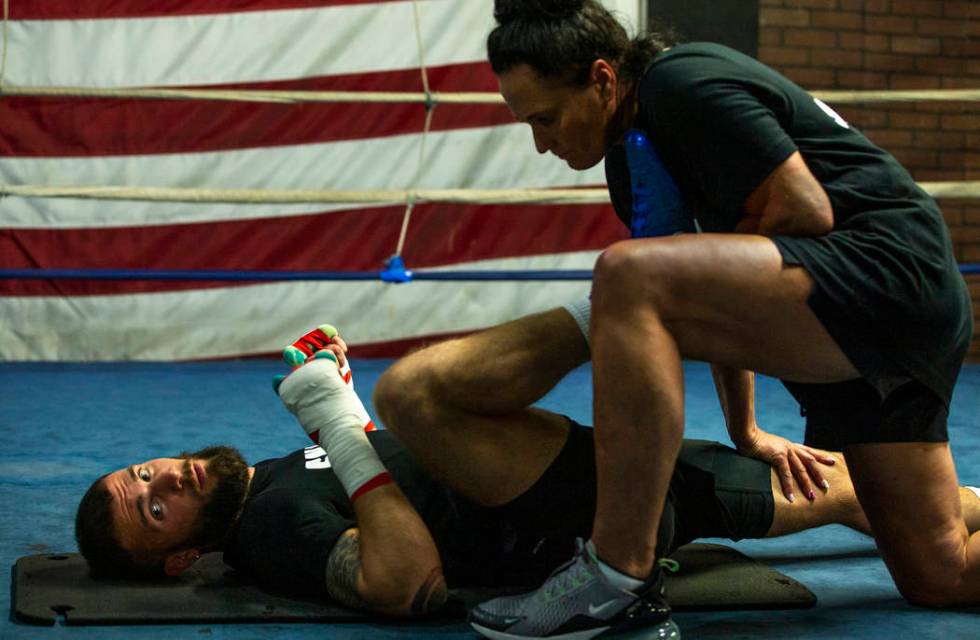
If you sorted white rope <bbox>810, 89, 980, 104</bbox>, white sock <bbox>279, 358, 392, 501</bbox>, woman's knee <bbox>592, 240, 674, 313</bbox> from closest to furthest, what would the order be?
woman's knee <bbox>592, 240, 674, 313</bbox>
white sock <bbox>279, 358, 392, 501</bbox>
white rope <bbox>810, 89, 980, 104</bbox>

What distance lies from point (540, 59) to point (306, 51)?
2.99 meters

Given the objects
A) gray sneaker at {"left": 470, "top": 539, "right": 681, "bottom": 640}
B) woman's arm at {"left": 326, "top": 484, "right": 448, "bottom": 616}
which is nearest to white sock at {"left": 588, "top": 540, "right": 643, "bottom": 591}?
gray sneaker at {"left": 470, "top": 539, "right": 681, "bottom": 640}

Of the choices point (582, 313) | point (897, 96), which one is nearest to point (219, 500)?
point (582, 313)

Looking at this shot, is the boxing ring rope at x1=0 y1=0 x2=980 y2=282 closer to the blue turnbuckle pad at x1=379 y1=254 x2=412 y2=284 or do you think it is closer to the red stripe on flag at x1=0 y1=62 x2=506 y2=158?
the blue turnbuckle pad at x1=379 y1=254 x2=412 y2=284

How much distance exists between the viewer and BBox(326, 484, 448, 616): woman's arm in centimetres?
159

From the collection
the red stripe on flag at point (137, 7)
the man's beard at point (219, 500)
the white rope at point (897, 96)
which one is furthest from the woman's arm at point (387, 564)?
the red stripe on flag at point (137, 7)

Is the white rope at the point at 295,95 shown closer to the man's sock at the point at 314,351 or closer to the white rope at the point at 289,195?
the white rope at the point at 289,195

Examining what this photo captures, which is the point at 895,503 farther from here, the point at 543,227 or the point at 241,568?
the point at 543,227

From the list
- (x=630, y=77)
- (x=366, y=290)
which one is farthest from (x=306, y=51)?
(x=630, y=77)

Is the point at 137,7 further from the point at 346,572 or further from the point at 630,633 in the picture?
the point at 630,633

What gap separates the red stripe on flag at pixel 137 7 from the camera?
4254 mm

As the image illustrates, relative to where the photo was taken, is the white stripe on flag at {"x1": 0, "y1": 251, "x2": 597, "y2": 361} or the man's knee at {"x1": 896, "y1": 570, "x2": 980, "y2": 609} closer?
the man's knee at {"x1": 896, "y1": 570, "x2": 980, "y2": 609}

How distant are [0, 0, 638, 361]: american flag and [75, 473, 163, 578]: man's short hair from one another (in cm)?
274

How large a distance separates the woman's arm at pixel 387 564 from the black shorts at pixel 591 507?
5.2 inches
